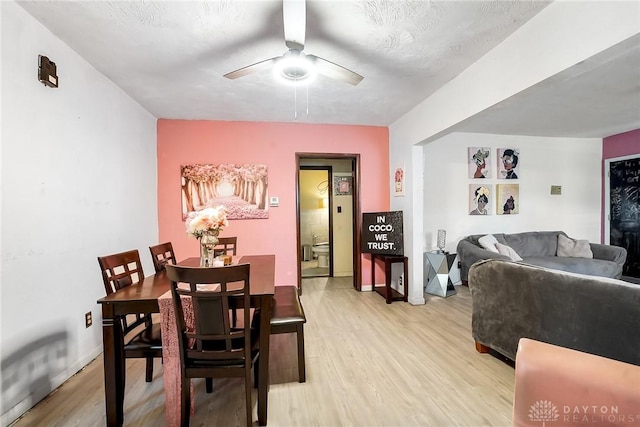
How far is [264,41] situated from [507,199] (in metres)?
4.53

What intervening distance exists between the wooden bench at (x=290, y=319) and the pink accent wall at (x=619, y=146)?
5.92 meters

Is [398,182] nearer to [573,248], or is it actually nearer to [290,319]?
[290,319]

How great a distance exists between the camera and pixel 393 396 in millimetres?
1832

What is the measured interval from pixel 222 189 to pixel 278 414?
9.26ft

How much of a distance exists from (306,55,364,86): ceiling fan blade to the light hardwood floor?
7.11 feet

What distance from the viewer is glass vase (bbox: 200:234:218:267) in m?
1.96

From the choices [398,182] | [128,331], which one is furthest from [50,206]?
[398,182]

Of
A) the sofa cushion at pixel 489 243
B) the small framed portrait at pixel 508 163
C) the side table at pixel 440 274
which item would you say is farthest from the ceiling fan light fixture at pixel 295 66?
the small framed portrait at pixel 508 163

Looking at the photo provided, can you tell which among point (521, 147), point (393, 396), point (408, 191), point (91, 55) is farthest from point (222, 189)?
point (521, 147)

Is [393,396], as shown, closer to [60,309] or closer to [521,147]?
[60,309]

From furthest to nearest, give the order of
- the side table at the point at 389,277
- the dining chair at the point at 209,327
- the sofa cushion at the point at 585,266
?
1. the sofa cushion at the point at 585,266
2. the side table at the point at 389,277
3. the dining chair at the point at 209,327

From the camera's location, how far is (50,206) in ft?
6.25

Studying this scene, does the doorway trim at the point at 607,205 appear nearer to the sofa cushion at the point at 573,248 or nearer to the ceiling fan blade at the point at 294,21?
the sofa cushion at the point at 573,248

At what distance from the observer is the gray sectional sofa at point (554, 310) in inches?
58.1
